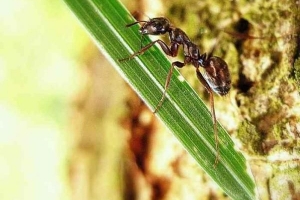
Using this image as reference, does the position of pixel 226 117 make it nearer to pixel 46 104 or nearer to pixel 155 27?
pixel 155 27

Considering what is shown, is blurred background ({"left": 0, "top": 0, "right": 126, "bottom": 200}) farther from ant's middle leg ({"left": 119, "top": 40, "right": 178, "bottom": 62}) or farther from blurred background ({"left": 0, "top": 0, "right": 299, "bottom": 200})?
ant's middle leg ({"left": 119, "top": 40, "right": 178, "bottom": 62})

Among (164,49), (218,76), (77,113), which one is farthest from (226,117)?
(77,113)

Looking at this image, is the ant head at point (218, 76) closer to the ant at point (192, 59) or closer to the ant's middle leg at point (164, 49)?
the ant at point (192, 59)

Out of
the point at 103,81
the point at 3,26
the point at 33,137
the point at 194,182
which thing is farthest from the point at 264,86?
the point at 3,26

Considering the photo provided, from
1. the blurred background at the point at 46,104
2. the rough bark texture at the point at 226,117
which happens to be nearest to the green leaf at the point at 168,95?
the rough bark texture at the point at 226,117

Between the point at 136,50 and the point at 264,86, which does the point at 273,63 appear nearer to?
the point at 264,86

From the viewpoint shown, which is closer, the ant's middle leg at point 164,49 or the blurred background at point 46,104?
the ant's middle leg at point 164,49
